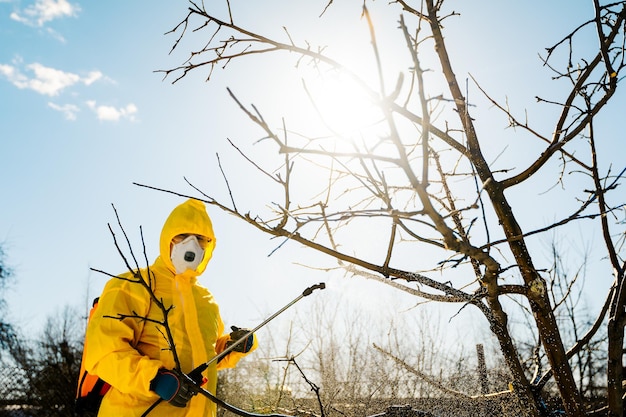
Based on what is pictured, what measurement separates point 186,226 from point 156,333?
638mm

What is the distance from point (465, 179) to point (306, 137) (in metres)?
0.73

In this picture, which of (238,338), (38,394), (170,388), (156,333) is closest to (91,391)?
(156,333)

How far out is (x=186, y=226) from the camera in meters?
2.73

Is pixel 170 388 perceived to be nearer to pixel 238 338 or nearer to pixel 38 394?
pixel 238 338

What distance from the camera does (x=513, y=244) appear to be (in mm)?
1342

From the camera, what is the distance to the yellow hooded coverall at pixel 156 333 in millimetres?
2158

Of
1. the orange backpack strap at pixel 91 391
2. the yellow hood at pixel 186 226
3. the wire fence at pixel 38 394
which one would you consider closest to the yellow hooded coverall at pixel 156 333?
the yellow hood at pixel 186 226

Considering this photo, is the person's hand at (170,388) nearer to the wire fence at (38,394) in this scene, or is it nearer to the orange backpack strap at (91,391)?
the orange backpack strap at (91,391)

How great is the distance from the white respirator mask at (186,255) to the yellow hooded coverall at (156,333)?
0.04 metres

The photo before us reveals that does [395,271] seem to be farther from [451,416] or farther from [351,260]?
[451,416]

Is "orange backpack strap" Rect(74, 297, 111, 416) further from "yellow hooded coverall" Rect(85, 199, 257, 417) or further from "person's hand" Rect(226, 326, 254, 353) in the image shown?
"person's hand" Rect(226, 326, 254, 353)

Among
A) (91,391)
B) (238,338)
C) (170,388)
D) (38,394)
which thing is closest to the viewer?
(170,388)

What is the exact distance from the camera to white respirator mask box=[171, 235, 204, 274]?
2.69m

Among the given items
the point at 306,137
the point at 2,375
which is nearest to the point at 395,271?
the point at 306,137
